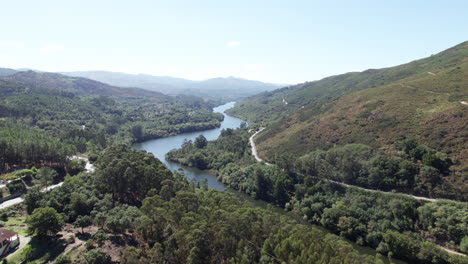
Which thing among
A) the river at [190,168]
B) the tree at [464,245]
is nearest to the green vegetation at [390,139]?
the tree at [464,245]

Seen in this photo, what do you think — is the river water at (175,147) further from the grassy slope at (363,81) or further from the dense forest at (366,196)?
the grassy slope at (363,81)

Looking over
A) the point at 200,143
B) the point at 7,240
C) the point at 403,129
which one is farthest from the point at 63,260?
the point at 200,143

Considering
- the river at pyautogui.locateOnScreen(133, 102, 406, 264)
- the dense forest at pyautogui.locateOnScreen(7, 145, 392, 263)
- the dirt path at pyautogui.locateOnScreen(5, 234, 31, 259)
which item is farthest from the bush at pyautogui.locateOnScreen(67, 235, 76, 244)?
the river at pyautogui.locateOnScreen(133, 102, 406, 264)

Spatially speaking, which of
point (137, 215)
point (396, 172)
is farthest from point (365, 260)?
point (396, 172)

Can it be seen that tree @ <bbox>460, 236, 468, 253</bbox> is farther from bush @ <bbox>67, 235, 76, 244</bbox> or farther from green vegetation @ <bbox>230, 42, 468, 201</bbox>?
bush @ <bbox>67, 235, 76, 244</bbox>

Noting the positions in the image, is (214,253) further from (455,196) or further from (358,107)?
(358,107)

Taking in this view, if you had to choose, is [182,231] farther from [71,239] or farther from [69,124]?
[69,124]
